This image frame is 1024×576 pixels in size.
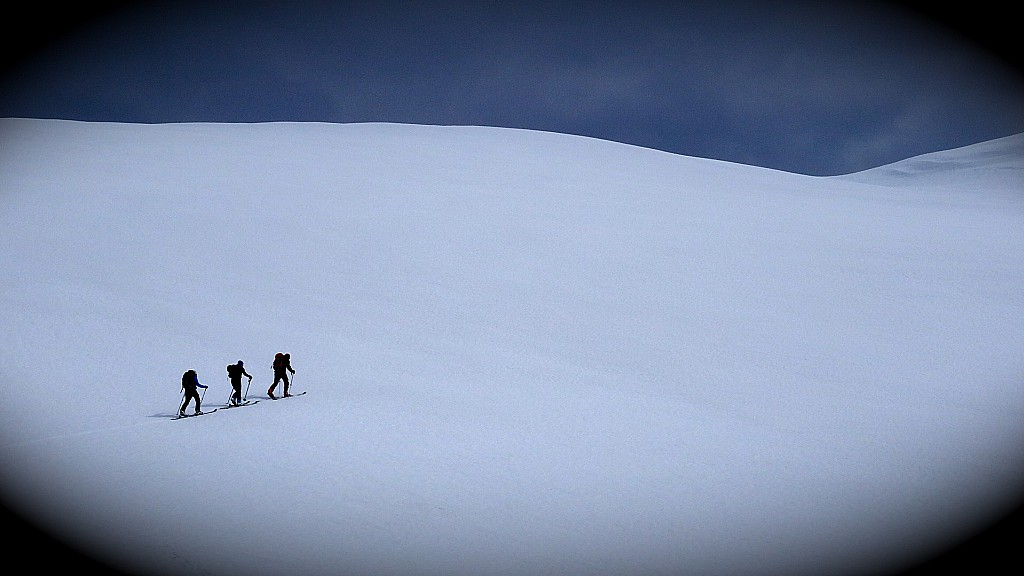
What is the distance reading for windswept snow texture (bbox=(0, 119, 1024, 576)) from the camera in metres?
5.36

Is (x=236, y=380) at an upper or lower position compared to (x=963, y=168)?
lower

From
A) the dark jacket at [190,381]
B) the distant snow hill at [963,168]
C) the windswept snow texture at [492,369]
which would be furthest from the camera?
the distant snow hill at [963,168]

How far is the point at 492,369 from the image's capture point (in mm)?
9633

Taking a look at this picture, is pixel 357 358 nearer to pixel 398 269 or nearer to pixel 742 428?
pixel 398 269

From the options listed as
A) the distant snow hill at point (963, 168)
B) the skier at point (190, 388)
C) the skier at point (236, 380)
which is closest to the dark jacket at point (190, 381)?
the skier at point (190, 388)

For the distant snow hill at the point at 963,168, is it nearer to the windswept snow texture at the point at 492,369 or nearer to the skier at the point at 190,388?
the windswept snow texture at the point at 492,369

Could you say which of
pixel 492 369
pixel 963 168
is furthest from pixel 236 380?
pixel 963 168

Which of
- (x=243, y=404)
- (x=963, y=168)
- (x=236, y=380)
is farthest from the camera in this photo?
(x=963, y=168)

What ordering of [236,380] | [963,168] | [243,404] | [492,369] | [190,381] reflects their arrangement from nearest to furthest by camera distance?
[190,381] → [236,380] → [243,404] → [492,369] → [963,168]

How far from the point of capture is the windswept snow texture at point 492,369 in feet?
17.6

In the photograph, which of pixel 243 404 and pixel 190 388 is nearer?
pixel 190 388

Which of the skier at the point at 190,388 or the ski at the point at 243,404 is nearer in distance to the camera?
the skier at the point at 190,388

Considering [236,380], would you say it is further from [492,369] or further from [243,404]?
[492,369]

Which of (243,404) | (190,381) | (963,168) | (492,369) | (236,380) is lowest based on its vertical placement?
(243,404)
